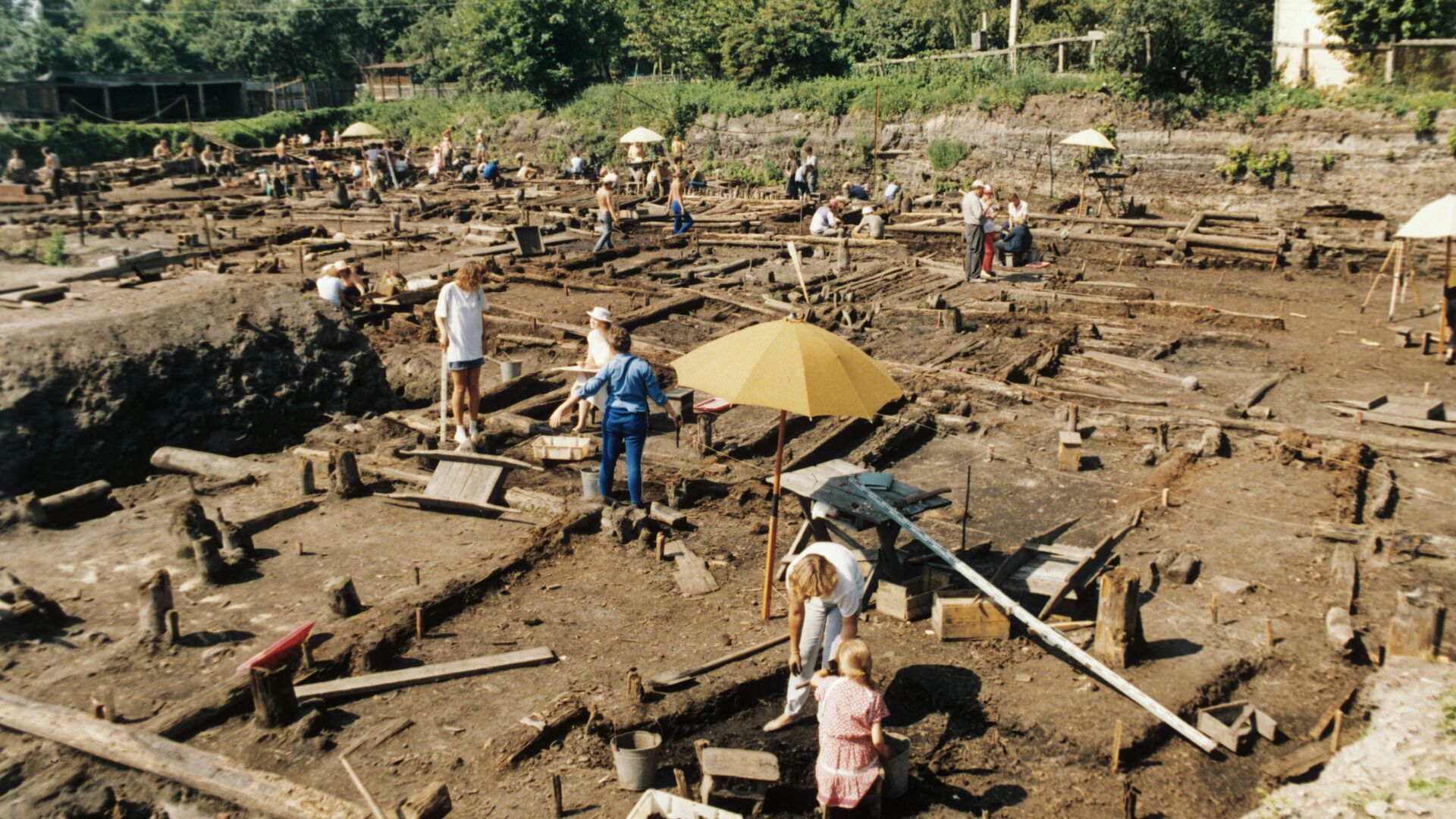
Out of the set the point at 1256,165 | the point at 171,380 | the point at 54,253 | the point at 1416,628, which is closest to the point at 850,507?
the point at 1416,628

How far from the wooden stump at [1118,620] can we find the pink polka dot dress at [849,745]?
2393 millimetres

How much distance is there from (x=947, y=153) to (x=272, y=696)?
2804 centimetres

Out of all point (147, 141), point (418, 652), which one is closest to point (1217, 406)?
point (418, 652)

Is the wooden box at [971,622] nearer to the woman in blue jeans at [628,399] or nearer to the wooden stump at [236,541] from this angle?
the woman in blue jeans at [628,399]

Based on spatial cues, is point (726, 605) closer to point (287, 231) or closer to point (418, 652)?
point (418, 652)

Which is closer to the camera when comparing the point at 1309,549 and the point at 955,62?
the point at 1309,549

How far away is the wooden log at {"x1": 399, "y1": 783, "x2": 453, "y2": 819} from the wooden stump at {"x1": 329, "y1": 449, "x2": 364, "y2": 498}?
16.5 feet

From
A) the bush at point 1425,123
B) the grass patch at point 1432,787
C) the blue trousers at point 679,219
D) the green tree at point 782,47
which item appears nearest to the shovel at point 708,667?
the grass patch at point 1432,787

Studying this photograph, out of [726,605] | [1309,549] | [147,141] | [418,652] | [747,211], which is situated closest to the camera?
[418,652]

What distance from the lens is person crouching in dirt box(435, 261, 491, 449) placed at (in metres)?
10.4

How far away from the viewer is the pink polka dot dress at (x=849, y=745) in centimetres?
546

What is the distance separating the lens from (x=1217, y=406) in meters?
12.7

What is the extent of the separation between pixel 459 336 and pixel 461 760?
209 inches

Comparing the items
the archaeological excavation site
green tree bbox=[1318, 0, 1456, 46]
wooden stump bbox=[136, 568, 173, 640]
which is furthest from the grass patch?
green tree bbox=[1318, 0, 1456, 46]
